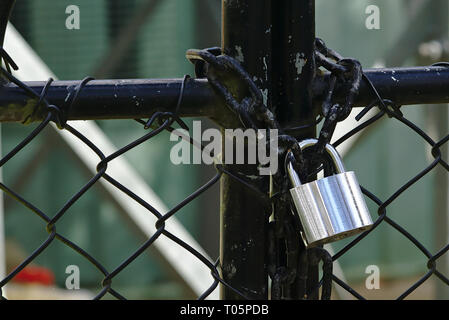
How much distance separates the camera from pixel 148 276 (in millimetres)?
2902

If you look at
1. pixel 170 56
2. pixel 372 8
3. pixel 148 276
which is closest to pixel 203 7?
pixel 170 56

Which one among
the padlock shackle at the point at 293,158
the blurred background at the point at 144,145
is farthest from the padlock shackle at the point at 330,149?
the blurred background at the point at 144,145

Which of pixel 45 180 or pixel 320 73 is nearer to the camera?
pixel 320 73

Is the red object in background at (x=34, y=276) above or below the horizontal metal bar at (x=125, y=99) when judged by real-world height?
below

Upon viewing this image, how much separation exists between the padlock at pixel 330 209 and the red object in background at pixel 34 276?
2.15 m

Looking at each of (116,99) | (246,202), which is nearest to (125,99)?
(116,99)

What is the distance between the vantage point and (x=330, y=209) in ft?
2.19

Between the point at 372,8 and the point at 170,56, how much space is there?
31.6 inches

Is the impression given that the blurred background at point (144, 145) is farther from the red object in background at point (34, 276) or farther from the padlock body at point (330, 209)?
the padlock body at point (330, 209)

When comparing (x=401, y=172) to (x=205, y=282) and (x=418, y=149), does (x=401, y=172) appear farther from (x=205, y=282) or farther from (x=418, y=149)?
(x=205, y=282)

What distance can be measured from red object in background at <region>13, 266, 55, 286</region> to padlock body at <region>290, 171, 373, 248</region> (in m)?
2.15

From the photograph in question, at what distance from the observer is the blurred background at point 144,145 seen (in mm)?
2678

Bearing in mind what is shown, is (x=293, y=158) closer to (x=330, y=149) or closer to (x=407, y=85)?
(x=330, y=149)
